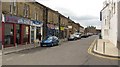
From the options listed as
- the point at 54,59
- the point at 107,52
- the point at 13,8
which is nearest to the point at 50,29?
the point at 13,8

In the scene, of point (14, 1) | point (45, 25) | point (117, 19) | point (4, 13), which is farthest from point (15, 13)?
point (45, 25)

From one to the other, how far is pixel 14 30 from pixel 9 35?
1399 millimetres

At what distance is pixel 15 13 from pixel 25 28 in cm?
469

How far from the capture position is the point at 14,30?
103ft

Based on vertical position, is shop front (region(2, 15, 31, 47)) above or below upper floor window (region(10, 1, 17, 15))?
below

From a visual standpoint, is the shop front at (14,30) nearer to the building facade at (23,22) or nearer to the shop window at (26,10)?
the building facade at (23,22)

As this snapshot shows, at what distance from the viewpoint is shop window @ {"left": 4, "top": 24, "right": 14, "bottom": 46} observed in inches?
1153

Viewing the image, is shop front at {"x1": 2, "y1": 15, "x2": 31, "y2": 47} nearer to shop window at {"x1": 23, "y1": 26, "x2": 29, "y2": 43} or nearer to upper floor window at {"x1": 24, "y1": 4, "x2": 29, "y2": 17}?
shop window at {"x1": 23, "y1": 26, "x2": 29, "y2": 43}

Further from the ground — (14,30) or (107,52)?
(14,30)

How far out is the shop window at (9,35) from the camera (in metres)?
29.3

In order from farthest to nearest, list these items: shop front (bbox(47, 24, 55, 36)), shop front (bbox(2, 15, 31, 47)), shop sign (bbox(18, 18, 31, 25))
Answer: shop front (bbox(47, 24, 55, 36)) → shop sign (bbox(18, 18, 31, 25)) → shop front (bbox(2, 15, 31, 47))

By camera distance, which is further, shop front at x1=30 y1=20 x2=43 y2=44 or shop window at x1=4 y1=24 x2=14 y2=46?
shop front at x1=30 y1=20 x2=43 y2=44

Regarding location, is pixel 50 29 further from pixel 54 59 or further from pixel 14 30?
Answer: pixel 54 59

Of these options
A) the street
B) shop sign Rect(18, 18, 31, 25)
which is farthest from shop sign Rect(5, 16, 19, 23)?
the street
